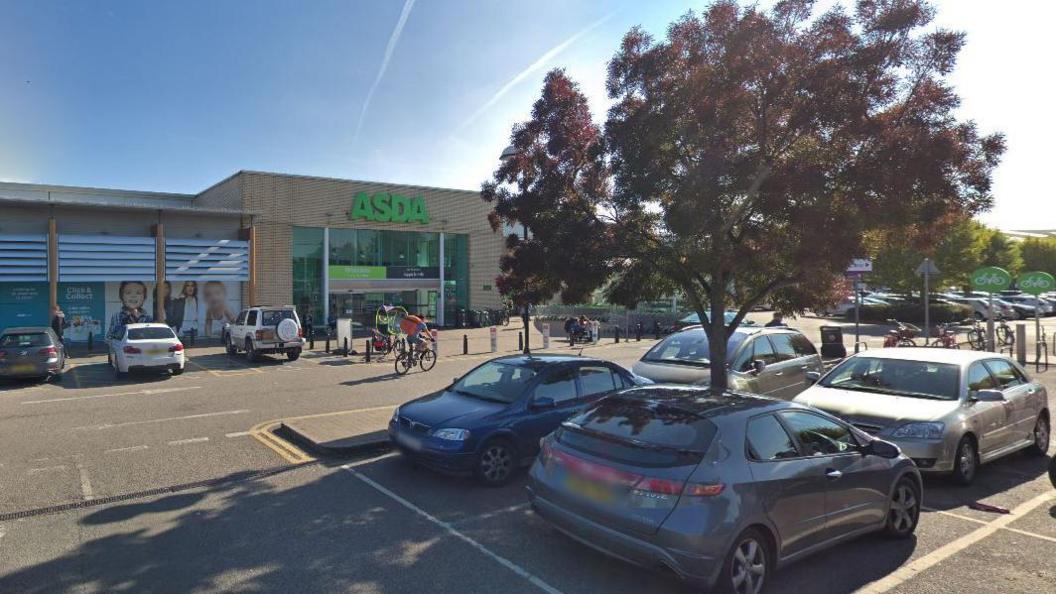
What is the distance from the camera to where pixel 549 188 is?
9.06 m

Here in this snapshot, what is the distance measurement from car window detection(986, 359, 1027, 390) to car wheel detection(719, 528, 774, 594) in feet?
18.8

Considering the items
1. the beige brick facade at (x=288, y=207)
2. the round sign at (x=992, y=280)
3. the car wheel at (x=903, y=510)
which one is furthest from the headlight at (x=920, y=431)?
the beige brick facade at (x=288, y=207)

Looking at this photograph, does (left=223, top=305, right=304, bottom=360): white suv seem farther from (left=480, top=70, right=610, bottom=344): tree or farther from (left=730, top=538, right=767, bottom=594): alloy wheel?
(left=730, top=538, right=767, bottom=594): alloy wheel

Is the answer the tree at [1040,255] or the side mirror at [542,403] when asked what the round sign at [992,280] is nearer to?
the side mirror at [542,403]

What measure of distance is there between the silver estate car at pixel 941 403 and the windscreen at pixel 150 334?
1562 centimetres

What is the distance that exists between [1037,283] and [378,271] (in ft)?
90.8

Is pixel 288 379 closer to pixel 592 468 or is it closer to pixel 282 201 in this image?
pixel 592 468

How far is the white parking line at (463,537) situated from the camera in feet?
14.3

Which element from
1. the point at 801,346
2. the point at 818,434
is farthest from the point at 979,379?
the point at 818,434

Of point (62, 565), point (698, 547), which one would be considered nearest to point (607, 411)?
point (698, 547)

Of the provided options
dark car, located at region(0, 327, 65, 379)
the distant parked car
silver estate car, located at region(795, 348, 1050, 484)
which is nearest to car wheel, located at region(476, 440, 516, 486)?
silver estate car, located at region(795, 348, 1050, 484)

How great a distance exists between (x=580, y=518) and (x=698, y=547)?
2.83ft

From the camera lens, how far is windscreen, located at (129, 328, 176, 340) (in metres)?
16.2

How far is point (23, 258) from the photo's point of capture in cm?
2328
